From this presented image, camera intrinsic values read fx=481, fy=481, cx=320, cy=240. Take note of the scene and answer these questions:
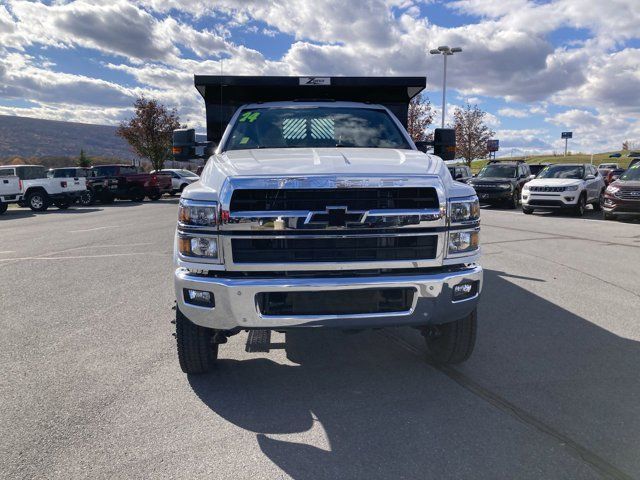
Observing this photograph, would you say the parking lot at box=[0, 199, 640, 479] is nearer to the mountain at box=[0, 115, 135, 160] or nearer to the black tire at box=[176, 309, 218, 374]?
the black tire at box=[176, 309, 218, 374]

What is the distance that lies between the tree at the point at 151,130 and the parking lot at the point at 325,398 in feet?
139

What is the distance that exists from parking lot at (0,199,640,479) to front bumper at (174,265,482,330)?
23.6 inches

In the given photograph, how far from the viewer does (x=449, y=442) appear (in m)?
2.72

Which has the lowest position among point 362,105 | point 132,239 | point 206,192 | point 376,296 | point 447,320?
point 132,239

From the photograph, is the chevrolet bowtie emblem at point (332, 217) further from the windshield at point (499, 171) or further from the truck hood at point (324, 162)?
the windshield at point (499, 171)

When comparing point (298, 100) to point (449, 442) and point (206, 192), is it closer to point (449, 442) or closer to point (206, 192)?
point (206, 192)

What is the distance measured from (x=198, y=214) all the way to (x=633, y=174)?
1579 cm

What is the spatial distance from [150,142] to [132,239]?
37.5 metres

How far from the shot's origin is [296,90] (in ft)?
17.4

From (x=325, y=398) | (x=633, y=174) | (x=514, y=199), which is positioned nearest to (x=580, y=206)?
(x=633, y=174)

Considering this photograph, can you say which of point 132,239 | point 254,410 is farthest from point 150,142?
point 254,410

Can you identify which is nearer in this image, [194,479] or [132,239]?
[194,479]

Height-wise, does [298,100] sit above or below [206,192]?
above

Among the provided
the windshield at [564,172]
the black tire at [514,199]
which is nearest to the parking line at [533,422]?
the windshield at [564,172]
